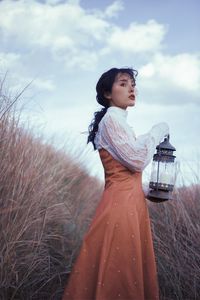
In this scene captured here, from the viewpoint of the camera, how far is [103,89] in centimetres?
295

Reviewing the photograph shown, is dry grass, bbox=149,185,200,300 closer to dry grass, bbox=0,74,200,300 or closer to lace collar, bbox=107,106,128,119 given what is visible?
dry grass, bbox=0,74,200,300

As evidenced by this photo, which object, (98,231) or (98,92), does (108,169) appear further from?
(98,92)

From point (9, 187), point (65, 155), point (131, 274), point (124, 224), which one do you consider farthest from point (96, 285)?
point (65, 155)

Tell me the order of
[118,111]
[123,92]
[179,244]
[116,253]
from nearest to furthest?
1. [116,253]
2. [118,111]
3. [123,92]
4. [179,244]

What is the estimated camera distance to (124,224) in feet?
8.34

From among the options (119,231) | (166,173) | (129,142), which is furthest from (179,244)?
(129,142)

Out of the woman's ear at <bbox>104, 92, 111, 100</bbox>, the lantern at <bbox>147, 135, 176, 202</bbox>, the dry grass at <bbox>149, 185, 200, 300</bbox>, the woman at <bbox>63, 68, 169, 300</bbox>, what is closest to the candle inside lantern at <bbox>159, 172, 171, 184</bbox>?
the lantern at <bbox>147, 135, 176, 202</bbox>

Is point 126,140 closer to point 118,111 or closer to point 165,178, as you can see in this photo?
point 118,111

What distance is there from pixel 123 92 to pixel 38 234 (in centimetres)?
132

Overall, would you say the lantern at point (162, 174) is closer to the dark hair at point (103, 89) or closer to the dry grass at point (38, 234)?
the dark hair at point (103, 89)

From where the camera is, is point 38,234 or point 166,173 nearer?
point 166,173

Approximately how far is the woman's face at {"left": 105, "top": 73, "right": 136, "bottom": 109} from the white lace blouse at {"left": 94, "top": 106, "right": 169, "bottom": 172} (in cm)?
9

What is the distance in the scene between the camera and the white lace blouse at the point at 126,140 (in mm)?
2537

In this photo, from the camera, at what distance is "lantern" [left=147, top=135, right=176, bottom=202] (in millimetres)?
2732
